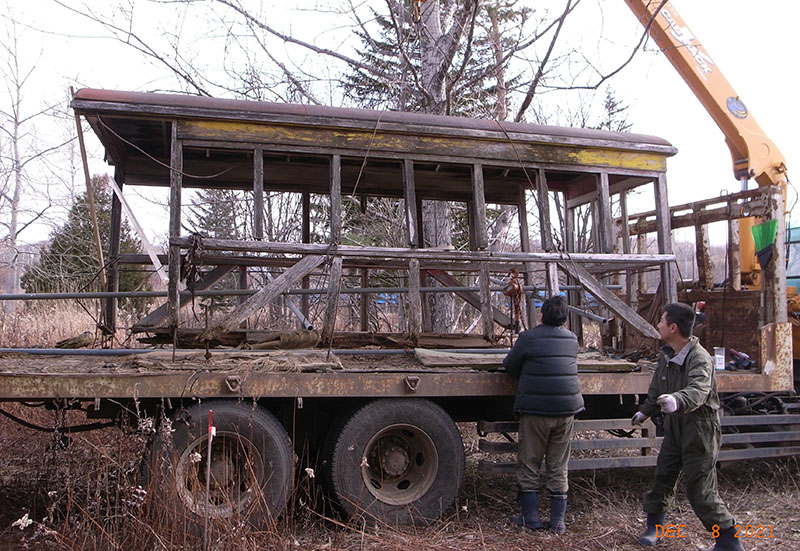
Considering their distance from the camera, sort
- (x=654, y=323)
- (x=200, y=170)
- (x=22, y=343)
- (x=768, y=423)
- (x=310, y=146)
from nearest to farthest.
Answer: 1. (x=310, y=146)
2. (x=768, y=423)
3. (x=200, y=170)
4. (x=654, y=323)
5. (x=22, y=343)

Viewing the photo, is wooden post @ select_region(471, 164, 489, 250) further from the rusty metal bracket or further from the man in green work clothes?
the man in green work clothes

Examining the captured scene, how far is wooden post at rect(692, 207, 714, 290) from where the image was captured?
6.78 m

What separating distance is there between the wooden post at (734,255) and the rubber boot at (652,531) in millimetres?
3031

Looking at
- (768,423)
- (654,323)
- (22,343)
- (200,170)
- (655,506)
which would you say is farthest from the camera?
(22,343)

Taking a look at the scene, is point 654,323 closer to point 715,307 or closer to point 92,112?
point 715,307

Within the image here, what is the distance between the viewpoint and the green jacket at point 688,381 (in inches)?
158

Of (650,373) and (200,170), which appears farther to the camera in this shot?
(200,170)

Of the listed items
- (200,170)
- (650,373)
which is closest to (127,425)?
(200,170)

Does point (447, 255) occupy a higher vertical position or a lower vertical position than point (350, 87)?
lower

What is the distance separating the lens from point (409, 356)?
17.7 ft

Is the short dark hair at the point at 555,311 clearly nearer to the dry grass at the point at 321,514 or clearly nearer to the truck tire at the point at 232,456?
the dry grass at the point at 321,514

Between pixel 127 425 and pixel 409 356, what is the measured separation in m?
2.27

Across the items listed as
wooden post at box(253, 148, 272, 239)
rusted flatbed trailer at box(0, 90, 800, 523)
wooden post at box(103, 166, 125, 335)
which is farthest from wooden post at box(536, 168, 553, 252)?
wooden post at box(103, 166, 125, 335)

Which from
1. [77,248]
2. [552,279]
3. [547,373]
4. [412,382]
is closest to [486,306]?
[552,279]
